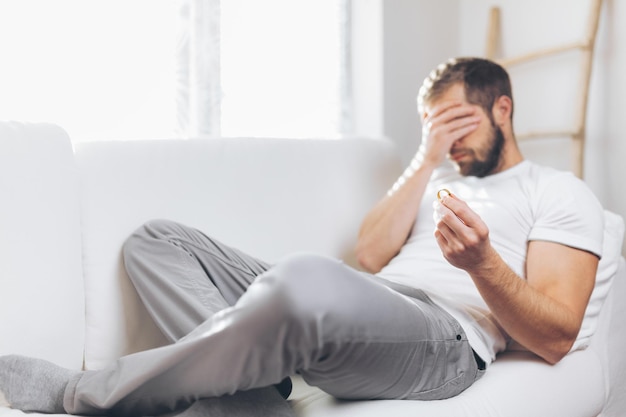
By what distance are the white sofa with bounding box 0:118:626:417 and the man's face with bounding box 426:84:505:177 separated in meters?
0.33

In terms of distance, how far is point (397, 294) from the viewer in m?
1.31

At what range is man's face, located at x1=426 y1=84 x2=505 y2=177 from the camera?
192cm

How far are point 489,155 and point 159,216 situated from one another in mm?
809

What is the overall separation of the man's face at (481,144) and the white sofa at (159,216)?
33 centimetres

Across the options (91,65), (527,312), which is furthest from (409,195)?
(91,65)

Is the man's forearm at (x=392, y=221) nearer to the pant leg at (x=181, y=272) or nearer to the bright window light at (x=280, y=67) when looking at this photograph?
the pant leg at (x=181, y=272)

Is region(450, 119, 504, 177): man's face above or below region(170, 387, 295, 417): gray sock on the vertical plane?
above

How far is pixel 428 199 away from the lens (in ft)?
6.63

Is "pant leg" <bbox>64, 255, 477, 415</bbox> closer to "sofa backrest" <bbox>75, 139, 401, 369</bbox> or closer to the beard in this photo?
"sofa backrest" <bbox>75, 139, 401, 369</bbox>

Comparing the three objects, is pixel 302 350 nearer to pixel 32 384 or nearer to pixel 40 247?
pixel 32 384

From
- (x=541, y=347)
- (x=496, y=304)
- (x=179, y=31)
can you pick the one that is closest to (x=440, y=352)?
(x=496, y=304)

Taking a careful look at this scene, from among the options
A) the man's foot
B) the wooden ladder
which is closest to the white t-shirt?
the man's foot

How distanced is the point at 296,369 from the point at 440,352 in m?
0.33

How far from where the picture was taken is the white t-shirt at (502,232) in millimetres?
1631
